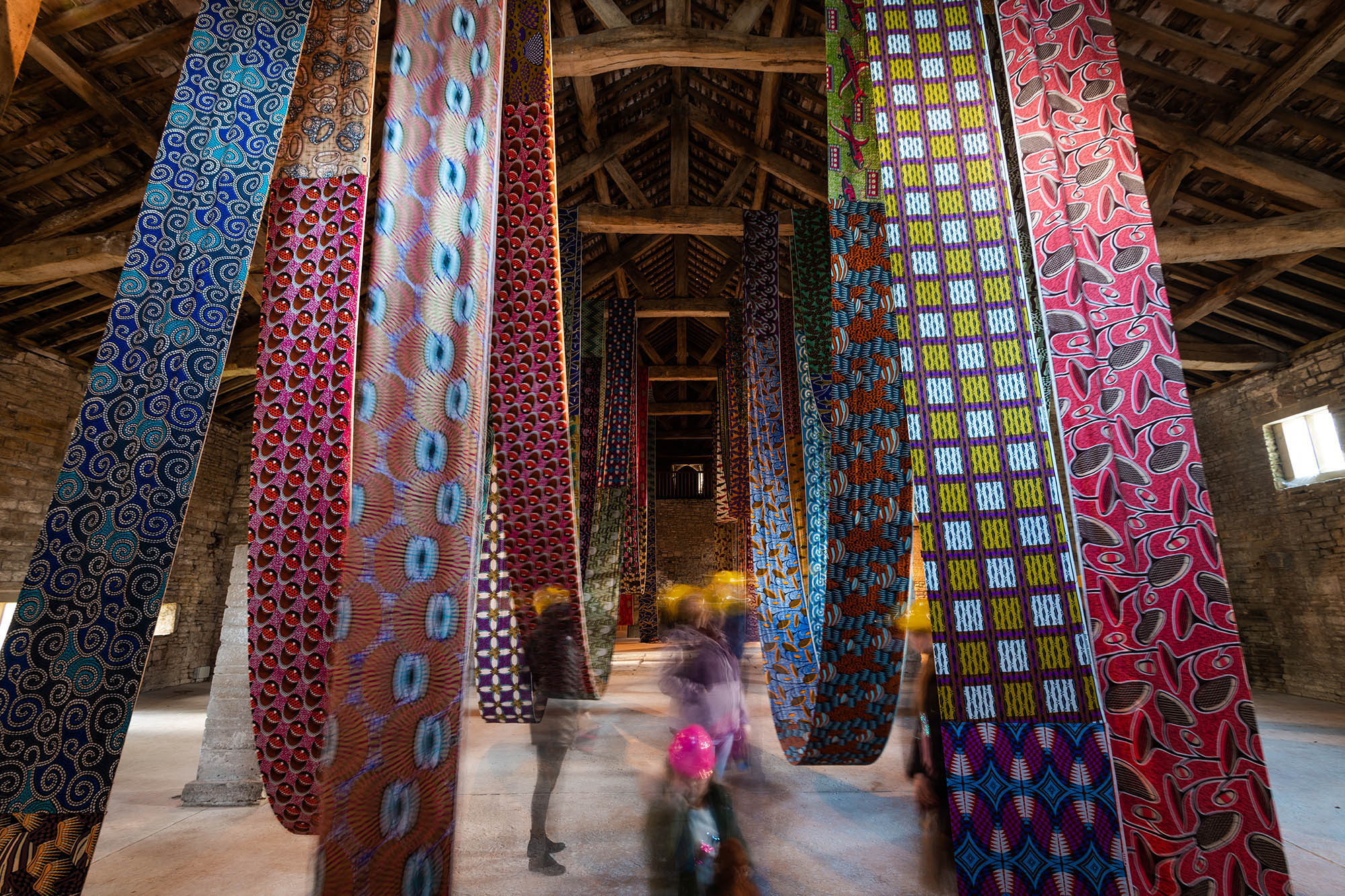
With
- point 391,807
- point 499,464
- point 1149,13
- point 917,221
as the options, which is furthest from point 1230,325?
point 391,807

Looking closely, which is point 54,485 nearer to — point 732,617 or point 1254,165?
point 732,617

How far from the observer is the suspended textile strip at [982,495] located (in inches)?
61.4

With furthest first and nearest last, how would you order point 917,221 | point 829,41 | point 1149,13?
point 1149,13 → point 829,41 → point 917,221

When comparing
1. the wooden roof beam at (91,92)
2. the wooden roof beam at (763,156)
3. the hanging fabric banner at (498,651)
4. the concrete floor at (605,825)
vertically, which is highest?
the wooden roof beam at (763,156)

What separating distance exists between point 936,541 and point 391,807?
1474mm

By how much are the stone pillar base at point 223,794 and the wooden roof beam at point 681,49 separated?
540cm

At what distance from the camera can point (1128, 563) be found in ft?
5.57

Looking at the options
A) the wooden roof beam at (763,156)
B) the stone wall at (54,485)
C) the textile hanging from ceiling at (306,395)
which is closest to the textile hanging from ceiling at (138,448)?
the textile hanging from ceiling at (306,395)

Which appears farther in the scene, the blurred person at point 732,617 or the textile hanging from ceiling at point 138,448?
the blurred person at point 732,617

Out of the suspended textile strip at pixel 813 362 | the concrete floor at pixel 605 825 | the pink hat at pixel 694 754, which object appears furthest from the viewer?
the suspended textile strip at pixel 813 362

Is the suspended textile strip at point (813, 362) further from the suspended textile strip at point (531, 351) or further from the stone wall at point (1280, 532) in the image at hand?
the stone wall at point (1280, 532)

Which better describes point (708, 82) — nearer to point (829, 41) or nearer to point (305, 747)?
point (829, 41)

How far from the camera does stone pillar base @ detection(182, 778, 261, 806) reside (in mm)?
4090

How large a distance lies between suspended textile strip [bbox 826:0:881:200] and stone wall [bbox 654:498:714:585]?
1554 cm
